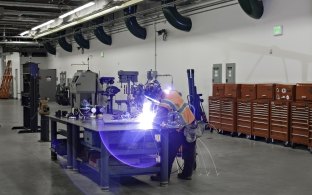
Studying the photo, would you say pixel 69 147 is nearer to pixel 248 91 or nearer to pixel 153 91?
pixel 153 91

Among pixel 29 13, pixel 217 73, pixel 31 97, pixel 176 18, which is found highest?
pixel 29 13

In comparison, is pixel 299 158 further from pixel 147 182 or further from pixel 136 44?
pixel 136 44

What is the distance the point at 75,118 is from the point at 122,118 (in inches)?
24.8

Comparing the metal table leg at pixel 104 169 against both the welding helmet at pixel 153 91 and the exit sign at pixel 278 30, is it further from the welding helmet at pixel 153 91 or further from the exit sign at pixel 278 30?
the exit sign at pixel 278 30

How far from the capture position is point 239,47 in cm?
828

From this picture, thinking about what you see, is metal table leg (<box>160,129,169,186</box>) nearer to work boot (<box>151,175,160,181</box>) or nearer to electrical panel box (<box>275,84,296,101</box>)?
work boot (<box>151,175,160,181</box>)

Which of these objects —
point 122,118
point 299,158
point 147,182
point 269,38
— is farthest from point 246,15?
point 147,182

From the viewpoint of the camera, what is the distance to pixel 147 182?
450 centimetres

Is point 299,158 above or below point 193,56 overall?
below

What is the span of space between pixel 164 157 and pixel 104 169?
64 cm

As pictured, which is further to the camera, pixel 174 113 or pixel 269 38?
pixel 269 38

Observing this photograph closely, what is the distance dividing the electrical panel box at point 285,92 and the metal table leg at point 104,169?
3855 mm

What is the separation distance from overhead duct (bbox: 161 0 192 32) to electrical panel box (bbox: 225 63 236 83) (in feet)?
5.21

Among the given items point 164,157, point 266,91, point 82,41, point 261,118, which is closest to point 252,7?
point 266,91
